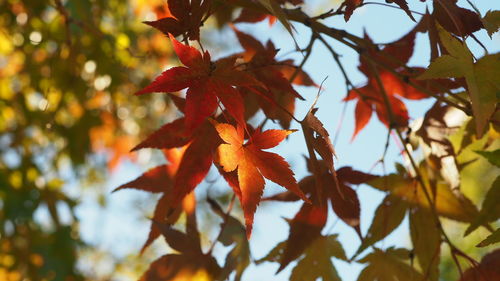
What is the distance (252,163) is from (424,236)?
285 millimetres

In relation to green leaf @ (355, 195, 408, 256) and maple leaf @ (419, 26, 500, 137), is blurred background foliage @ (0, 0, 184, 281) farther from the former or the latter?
maple leaf @ (419, 26, 500, 137)

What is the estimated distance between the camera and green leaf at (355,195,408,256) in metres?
0.78

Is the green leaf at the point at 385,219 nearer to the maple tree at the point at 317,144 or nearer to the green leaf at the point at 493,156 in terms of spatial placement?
the maple tree at the point at 317,144

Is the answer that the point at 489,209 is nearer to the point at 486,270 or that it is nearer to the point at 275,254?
the point at 486,270

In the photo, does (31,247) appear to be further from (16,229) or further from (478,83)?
(478,83)

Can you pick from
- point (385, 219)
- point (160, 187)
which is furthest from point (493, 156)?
point (160, 187)

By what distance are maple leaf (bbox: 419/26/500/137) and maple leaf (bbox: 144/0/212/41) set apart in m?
0.21

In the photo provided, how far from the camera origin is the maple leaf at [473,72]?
0.56 m

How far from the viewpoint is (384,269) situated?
77 cm

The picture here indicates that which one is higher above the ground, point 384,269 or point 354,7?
point 354,7

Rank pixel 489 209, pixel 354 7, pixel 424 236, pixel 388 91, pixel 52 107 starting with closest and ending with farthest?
1. pixel 354 7
2. pixel 489 209
3. pixel 424 236
4. pixel 388 91
5. pixel 52 107

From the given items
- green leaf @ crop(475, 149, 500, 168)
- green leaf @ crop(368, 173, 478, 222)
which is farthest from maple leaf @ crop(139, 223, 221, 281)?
green leaf @ crop(475, 149, 500, 168)

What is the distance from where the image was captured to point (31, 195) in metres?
1.67

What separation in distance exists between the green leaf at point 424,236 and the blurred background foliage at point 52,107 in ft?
2.77
